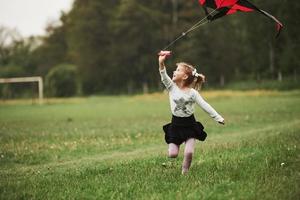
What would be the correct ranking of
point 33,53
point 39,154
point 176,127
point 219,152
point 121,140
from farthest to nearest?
point 33,53
point 121,140
point 39,154
point 219,152
point 176,127

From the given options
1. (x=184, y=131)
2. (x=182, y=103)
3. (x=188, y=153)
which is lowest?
(x=188, y=153)

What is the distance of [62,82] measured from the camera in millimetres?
65188

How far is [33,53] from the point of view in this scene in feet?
294

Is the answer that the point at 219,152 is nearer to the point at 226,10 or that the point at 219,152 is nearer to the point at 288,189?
the point at 226,10

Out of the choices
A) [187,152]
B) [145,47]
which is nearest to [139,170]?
[187,152]

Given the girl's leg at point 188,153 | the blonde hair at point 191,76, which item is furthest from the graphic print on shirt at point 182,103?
the girl's leg at point 188,153

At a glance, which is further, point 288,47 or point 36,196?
point 288,47

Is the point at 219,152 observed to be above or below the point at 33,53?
below

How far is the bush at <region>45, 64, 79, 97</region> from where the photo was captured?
6400 cm

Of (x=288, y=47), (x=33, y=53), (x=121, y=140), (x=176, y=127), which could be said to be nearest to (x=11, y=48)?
(x=33, y=53)

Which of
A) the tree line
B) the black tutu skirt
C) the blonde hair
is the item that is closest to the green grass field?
the black tutu skirt

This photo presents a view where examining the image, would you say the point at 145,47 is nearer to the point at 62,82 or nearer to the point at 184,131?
the point at 62,82

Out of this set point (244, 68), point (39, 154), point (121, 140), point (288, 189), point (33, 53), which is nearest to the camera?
point (288, 189)

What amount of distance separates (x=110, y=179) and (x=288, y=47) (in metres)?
49.0
